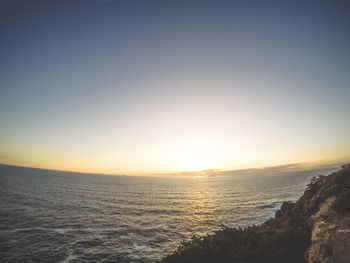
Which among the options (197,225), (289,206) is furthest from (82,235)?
(289,206)

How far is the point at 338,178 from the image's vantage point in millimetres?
14805

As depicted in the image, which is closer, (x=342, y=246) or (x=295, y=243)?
(x=342, y=246)

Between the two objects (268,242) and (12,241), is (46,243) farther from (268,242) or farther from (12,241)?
(268,242)

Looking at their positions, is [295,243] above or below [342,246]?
below

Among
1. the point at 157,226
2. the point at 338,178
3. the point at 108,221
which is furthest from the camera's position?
the point at 108,221

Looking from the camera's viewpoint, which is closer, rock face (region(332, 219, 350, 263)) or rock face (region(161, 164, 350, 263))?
rock face (region(332, 219, 350, 263))

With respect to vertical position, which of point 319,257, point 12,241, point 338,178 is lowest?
point 12,241

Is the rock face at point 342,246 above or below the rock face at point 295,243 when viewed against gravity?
above

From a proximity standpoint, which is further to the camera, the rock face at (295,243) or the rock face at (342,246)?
the rock face at (295,243)

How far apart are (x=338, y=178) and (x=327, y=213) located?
531 cm

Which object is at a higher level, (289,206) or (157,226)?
(289,206)

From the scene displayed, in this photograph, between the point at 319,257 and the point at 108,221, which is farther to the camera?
the point at 108,221

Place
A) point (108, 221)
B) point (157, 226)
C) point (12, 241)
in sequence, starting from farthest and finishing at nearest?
point (108, 221), point (157, 226), point (12, 241)

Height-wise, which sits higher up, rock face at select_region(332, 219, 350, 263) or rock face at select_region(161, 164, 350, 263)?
rock face at select_region(332, 219, 350, 263)
